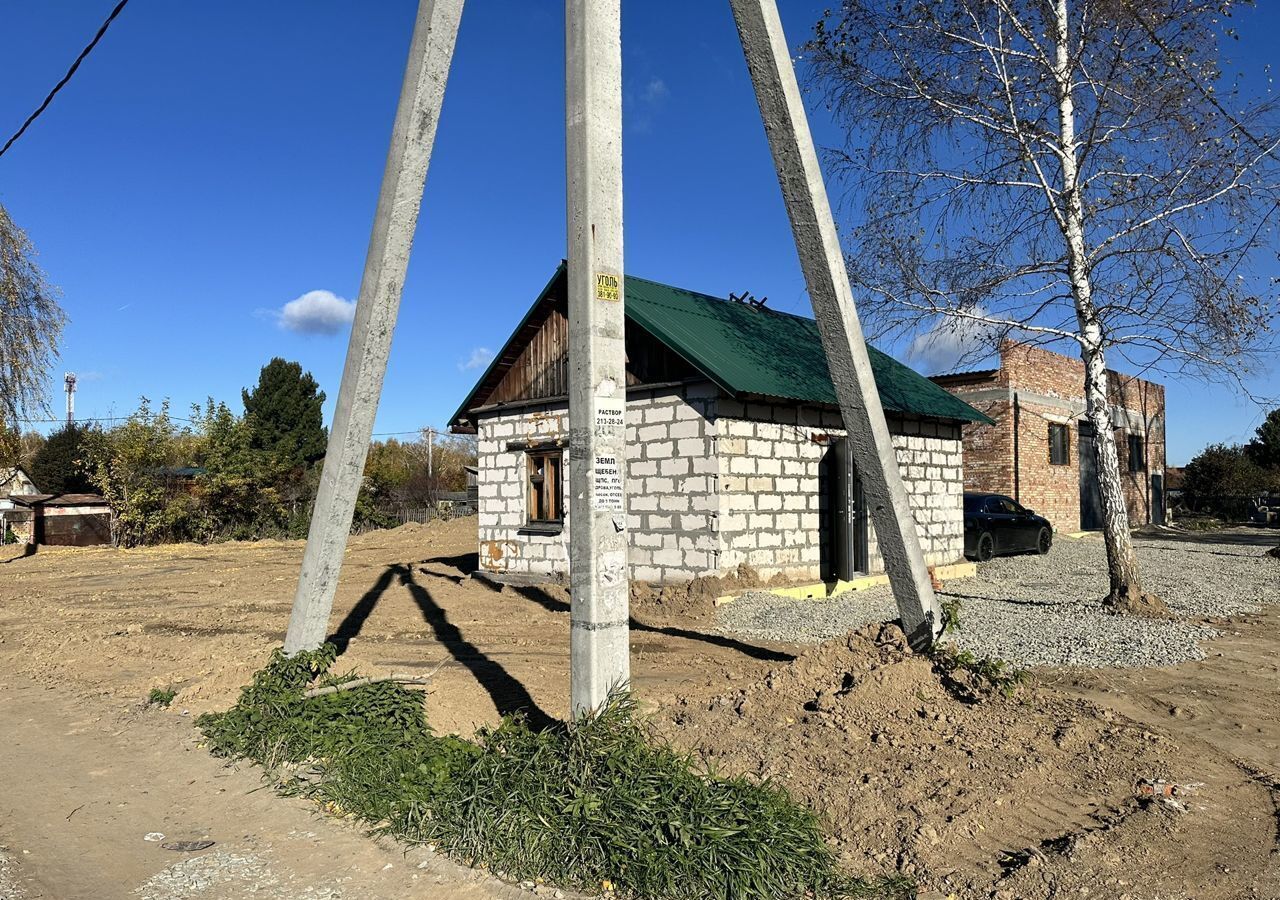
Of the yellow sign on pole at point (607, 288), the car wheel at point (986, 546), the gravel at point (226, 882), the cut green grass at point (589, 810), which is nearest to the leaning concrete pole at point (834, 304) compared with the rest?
the yellow sign on pole at point (607, 288)

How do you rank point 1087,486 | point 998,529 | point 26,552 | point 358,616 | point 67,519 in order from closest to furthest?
point 358,616 < point 998,529 < point 26,552 < point 67,519 < point 1087,486

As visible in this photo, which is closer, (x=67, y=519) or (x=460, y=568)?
(x=460, y=568)

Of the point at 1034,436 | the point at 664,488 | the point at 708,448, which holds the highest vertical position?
the point at 1034,436

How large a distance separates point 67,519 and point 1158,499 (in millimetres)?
41668

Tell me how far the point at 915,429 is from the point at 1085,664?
861 cm

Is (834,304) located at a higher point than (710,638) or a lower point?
higher

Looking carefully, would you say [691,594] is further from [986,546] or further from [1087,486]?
[1087,486]

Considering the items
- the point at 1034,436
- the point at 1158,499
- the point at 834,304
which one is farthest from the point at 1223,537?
the point at 834,304

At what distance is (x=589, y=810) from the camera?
12.6 feet

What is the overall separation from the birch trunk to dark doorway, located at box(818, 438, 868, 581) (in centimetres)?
390

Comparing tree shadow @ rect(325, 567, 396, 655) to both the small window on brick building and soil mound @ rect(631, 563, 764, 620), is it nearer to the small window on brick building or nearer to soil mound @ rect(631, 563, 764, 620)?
soil mound @ rect(631, 563, 764, 620)

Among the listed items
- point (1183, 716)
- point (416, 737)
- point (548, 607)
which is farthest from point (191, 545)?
point (1183, 716)

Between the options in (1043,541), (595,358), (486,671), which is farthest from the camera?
(1043,541)

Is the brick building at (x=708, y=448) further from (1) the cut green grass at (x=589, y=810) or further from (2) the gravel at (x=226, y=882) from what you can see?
(2) the gravel at (x=226, y=882)
